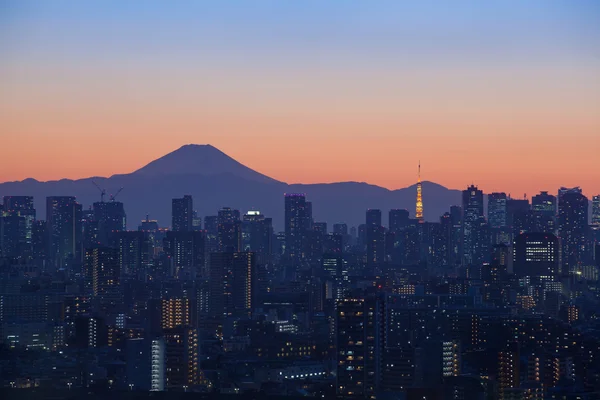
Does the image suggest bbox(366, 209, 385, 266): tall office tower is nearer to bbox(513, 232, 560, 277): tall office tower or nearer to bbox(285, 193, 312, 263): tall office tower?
bbox(285, 193, 312, 263): tall office tower

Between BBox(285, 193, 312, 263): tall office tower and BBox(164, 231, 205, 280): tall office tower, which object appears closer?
BBox(164, 231, 205, 280): tall office tower

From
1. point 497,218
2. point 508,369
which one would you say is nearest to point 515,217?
point 497,218

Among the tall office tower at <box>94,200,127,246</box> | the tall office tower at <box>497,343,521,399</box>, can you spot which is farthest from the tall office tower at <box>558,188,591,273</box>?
the tall office tower at <box>497,343,521,399</box>

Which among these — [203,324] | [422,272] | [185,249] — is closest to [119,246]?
[185,249]

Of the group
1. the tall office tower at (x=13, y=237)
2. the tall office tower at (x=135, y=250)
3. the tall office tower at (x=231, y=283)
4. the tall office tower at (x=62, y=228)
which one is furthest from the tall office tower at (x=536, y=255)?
the tall office tower at (x=13, y=237)

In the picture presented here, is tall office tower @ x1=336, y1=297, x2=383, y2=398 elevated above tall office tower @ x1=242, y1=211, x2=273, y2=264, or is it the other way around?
tall office tower @ x1=242, y1=211, x2=273, y2=264

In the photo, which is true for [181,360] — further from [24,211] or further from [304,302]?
[24,211]

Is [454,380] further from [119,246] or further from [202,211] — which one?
[202,211]

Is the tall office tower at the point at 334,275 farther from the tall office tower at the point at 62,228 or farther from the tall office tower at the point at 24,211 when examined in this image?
the tall office tower at the point at 24,211
